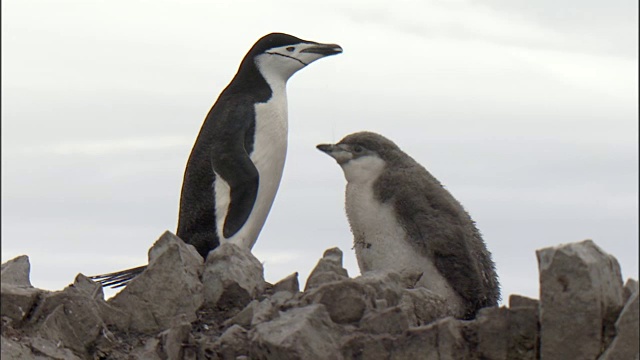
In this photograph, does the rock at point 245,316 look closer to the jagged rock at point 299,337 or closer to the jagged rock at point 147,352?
the jagged rock at point 299,337

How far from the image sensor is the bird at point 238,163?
10539 mm

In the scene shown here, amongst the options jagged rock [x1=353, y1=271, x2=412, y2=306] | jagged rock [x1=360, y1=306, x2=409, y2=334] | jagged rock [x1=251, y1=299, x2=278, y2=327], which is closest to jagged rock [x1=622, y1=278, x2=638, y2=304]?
jagged rock [x1=360, y1=306, x2=409, y2=334]

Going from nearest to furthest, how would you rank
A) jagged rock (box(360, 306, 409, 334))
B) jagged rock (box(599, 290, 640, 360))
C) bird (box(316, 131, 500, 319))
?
jagged rock (box(599, 290, 640, 360)) < jagged rock (box(360, 306, 409, 334)) < bird (box(316, 131, 500, 319))

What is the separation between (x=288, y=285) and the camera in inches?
338

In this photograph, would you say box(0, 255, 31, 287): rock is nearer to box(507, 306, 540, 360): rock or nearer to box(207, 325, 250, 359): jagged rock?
box(207, 325, 250, 359): jagged rock

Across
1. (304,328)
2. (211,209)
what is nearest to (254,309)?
(304,328)

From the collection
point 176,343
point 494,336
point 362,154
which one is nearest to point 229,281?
point 176,343

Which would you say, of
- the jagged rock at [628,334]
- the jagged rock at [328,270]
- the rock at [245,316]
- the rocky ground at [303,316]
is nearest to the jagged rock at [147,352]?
the rocky ground at [303,316]

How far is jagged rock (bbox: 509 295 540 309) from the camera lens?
761 centimetres

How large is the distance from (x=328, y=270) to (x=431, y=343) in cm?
149

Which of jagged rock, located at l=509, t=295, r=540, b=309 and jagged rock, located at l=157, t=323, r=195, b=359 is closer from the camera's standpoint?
jagged rock, located at l=509, t=295, r=540, b=309

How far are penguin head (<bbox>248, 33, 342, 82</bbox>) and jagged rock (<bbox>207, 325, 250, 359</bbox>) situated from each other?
3901mm

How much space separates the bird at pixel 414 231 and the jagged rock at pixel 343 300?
1202 mm

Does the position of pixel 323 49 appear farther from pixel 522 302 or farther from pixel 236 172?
pixel 522 302
